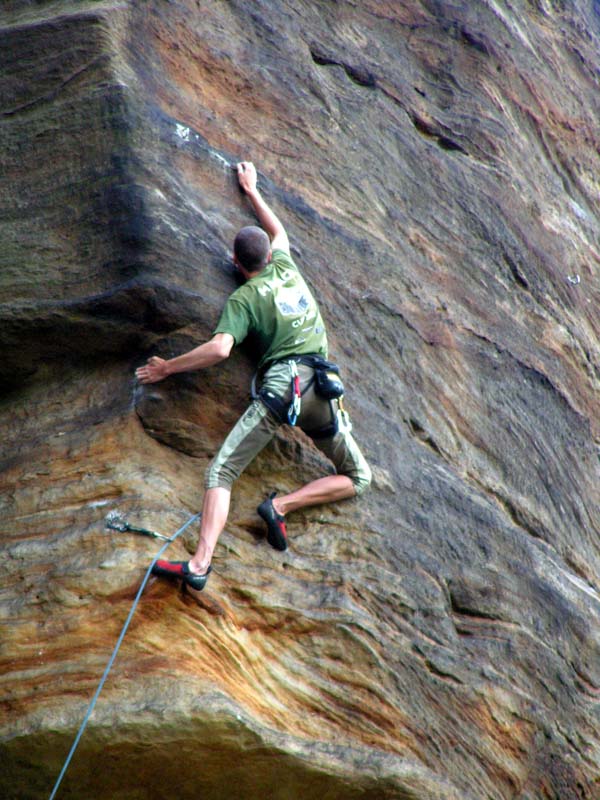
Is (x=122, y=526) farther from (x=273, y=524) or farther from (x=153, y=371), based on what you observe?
(x=153, y=371)

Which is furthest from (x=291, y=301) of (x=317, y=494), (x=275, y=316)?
(x=317, y=494)

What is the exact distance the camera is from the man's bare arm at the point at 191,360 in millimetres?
7387

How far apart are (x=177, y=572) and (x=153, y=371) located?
5.82 feet

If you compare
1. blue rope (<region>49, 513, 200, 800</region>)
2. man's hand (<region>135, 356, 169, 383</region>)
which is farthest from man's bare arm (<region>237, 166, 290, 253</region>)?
blue rope (<region>49, 513, 200, 800</region>)

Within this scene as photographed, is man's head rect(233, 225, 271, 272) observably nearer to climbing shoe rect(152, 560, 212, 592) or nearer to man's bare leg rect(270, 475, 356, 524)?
man's bare leg rect(270, 475, 356, 524)

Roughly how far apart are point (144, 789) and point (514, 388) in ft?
21.2

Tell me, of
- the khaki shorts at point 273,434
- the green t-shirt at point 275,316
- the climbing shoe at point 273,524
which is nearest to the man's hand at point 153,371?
the green t-shirt at point 275,316

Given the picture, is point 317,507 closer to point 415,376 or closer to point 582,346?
point 415,376

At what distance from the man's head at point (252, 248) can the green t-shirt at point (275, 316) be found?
0.36 ft

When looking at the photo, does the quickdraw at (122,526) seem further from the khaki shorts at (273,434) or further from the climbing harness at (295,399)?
the climbing harness at (295,399)

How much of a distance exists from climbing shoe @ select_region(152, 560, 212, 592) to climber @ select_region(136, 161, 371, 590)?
47 centimetres

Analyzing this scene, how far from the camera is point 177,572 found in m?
6.70

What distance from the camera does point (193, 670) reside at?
656 cm

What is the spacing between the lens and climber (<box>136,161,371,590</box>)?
7.43 m
